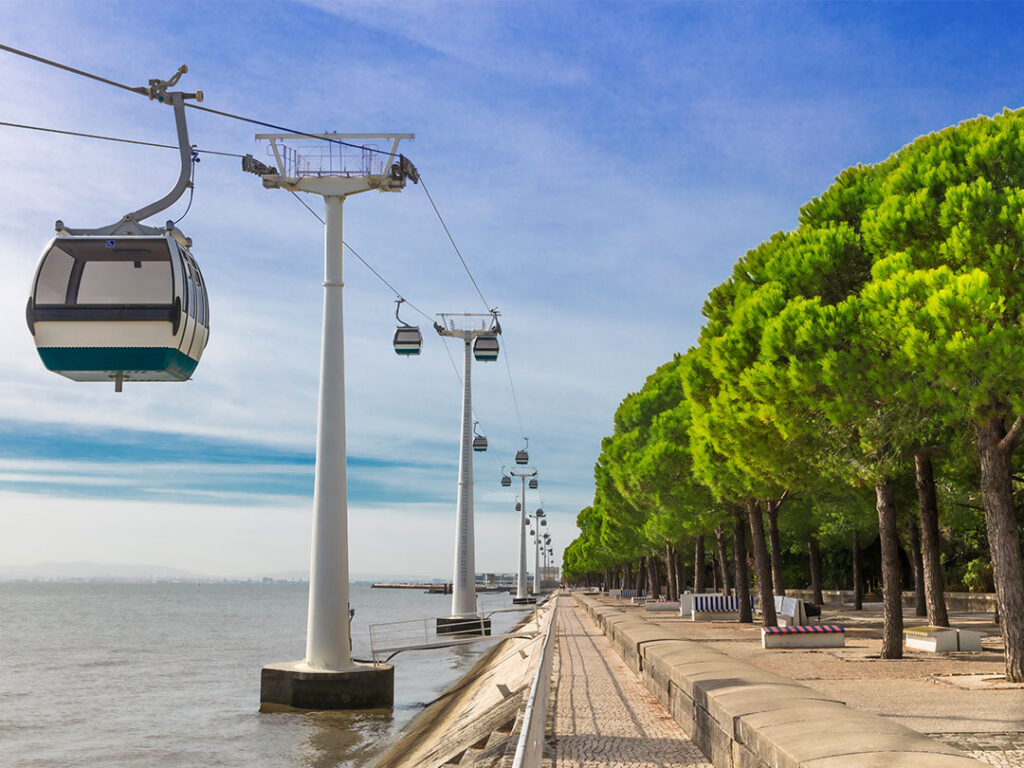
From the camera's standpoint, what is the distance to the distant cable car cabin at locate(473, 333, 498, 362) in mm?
44938

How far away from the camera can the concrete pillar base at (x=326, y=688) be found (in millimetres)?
19891

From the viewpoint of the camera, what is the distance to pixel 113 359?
1001 centimetres

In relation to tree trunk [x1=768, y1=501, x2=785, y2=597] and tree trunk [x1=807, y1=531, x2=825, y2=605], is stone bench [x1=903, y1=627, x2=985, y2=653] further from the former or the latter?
tree trunk [x1=807, y1=531, x2=825, y2=605]

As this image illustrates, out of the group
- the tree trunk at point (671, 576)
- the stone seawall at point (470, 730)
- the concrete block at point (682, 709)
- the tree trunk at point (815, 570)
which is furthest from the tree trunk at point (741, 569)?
the concrete block at point (682, 709)

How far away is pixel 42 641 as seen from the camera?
6956 centimetres

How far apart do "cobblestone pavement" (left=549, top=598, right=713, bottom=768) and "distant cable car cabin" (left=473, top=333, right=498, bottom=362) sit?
26391mm

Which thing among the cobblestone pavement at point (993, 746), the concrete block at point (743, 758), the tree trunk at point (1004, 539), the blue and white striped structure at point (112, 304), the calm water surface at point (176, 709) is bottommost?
the calm water surface at point (176, 709)

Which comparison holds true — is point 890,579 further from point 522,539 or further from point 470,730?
point 522,539

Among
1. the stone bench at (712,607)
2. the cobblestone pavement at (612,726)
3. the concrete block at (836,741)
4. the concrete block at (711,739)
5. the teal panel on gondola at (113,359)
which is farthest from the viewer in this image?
the stone bench at (712,607)

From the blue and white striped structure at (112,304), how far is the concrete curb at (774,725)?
6.64 metres

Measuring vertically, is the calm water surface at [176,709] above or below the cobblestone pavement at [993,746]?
below

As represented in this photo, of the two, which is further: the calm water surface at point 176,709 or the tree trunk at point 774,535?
the tree trunk at point 774,535

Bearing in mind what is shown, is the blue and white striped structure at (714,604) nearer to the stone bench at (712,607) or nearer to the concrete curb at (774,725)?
the stone bench at (712,607)

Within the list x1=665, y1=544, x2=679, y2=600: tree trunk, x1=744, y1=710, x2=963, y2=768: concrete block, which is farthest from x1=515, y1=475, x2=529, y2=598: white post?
x1=744, y1=710, x2=963, y2=768: concrete block
